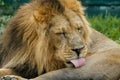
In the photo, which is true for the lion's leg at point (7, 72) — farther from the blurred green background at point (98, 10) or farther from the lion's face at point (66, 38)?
the blurred green background at point (98, 10)

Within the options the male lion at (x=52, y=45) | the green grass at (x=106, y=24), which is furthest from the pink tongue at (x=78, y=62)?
the green grass at (x=106, y=24)

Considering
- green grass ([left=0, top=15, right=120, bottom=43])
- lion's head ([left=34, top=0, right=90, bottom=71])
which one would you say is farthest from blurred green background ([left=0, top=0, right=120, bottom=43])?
lion's head ([left=34, top=0, right=90, bottom=71])

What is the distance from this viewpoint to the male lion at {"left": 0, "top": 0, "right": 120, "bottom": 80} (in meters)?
5.23

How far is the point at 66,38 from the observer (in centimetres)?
521

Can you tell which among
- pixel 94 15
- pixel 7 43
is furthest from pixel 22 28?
pixel 94 15

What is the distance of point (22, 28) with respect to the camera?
542 centimetres

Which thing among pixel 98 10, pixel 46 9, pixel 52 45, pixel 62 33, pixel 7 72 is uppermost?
pixel 46 9

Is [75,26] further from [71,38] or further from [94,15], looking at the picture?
[94,15]

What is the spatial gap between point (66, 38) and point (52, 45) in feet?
0.55

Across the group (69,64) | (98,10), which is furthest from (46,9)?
(98,10)

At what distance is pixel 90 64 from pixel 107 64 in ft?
0.59

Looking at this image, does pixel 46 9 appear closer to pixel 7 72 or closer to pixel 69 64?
pixel 69 64

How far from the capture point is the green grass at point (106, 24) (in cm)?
907

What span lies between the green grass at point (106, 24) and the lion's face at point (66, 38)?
11.7 feet
